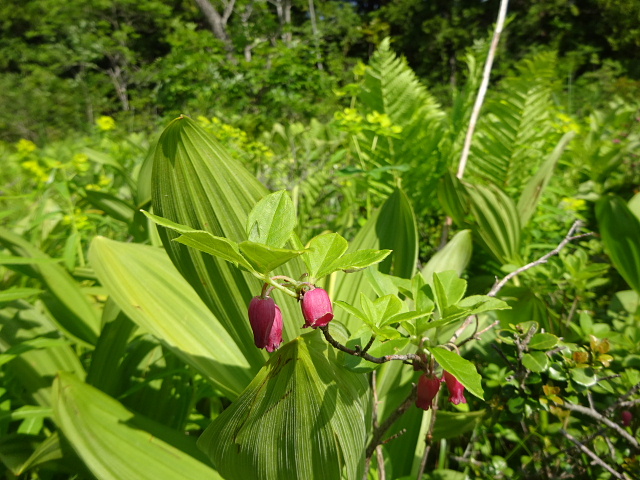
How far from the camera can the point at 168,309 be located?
0.57m

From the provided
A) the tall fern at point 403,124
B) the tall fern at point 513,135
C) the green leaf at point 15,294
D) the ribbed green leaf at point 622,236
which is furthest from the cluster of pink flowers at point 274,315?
the tall fern at point 513,135

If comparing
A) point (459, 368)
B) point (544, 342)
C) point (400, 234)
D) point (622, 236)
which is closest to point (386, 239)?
point (400, 234)

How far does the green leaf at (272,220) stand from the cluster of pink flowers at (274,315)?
0.04 metres

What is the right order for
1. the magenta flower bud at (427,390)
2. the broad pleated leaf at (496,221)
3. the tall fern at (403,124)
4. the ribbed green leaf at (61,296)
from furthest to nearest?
the tall fern at (403,124), the broad pleated leaf at (496,221), the ribbed green leaf at (61,296), the magenta flower bud at (427,390)

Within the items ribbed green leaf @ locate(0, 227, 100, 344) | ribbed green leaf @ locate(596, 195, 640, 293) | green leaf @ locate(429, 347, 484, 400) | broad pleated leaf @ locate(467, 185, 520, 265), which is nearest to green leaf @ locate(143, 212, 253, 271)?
green leaf @ locate(429, 347, 484, 400)

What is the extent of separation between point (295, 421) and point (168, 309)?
1.08ft

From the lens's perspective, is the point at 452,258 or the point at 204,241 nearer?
the point at 204,241

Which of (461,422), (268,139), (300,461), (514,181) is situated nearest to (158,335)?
(300,461)

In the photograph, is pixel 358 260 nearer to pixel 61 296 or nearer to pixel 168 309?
pixel 168 309

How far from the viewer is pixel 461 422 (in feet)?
1.88

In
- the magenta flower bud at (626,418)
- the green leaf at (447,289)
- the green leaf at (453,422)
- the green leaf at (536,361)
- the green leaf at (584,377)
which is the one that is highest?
the green leaf at (447,289)

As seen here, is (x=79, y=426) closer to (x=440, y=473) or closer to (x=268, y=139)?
(x=440, y=473)

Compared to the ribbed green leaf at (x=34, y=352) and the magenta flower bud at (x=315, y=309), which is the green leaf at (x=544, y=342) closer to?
the magenta flower bud at (x=315, y=309)

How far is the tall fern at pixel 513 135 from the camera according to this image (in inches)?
47.8
